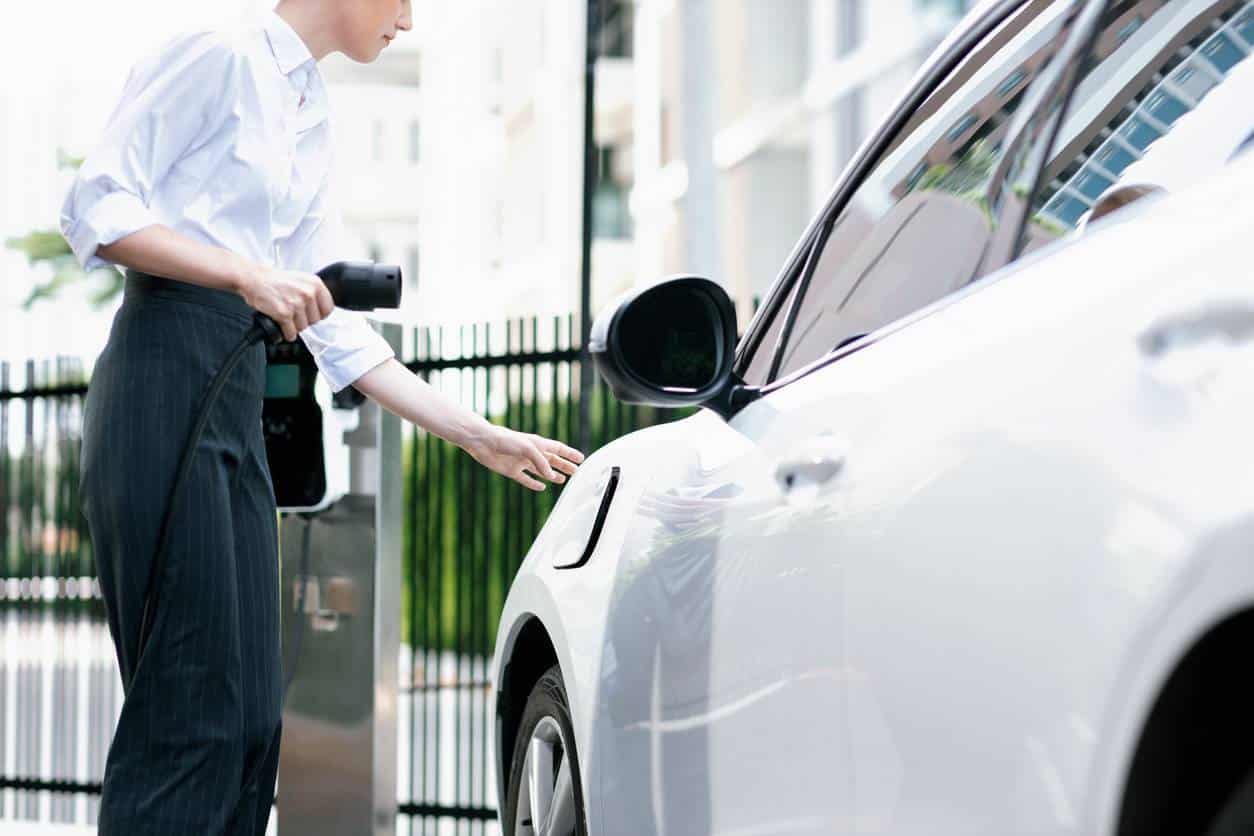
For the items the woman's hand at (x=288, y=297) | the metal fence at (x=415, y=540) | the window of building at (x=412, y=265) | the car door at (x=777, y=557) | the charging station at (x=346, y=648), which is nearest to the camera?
the car door at (x=777, y=557)

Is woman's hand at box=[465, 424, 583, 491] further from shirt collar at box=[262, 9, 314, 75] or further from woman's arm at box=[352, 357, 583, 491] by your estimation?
shirt collar at box=[262, 9, 314, 75]

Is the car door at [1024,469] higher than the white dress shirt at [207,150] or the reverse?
the reverse

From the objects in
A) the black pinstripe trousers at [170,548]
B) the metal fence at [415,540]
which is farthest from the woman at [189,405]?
the metal fence at [415,540]

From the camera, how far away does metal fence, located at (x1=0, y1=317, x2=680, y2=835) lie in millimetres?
7094

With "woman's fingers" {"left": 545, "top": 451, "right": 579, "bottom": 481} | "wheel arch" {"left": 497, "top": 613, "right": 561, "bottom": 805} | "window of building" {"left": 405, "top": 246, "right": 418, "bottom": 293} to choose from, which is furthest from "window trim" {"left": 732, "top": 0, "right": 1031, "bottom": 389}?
"window of building" {"left": 405, "top": 246, "right": 418, "bottom": 293}

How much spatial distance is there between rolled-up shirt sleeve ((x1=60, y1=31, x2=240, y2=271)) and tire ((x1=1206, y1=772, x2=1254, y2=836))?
192cm

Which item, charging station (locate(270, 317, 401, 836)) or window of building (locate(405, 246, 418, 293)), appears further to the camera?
window of building (locate(405, 246, 418, 293))

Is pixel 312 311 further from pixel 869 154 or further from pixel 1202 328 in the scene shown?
pixel 1202 328

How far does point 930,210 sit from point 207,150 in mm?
1177

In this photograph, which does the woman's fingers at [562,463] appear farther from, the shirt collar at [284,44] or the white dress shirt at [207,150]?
the shirt collar at [284,44]

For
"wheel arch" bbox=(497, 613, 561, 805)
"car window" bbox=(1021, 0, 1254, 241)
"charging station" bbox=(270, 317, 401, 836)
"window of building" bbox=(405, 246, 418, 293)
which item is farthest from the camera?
"window of building" bbox=(405, 246, 418, 293)

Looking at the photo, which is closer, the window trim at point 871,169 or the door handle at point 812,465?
the door handle at point 812,465

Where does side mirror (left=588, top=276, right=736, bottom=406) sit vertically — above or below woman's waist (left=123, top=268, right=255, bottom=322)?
below

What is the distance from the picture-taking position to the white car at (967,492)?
1.57 m
